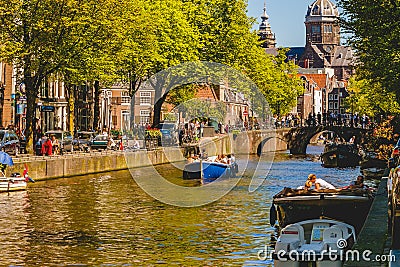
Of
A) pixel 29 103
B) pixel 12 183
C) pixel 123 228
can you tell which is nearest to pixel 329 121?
pixel 29 103

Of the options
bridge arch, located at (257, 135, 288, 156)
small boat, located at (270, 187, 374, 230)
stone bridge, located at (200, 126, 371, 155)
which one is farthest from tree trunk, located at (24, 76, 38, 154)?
bridge arch, located at (257, 135, 288, 156)

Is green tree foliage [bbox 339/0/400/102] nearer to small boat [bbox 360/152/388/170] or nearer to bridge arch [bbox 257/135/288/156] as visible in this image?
small boat [bbox 360/152/388/170]

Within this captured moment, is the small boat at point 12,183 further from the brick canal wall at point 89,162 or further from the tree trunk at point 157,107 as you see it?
the tree trunk at point 157,107

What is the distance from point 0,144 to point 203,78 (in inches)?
1134

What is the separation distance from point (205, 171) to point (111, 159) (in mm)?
7044

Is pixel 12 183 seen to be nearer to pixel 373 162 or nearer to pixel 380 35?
pixel 380 35

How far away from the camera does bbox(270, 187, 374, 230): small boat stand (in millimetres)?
26875

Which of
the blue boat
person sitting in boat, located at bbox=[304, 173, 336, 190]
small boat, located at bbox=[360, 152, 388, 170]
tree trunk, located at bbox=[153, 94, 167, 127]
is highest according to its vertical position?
tree trunk, located at bbox=[153, 94, 167, 127]

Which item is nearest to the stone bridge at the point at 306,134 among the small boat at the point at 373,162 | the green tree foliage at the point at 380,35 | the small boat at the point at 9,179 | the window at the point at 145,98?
the window at the point at 145,98

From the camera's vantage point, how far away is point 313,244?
22.2m

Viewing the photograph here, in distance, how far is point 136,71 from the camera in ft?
235

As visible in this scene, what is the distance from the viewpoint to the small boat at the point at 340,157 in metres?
80.6

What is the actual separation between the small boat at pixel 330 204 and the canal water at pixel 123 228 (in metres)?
1.77

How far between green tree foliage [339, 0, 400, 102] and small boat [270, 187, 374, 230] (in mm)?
21296
